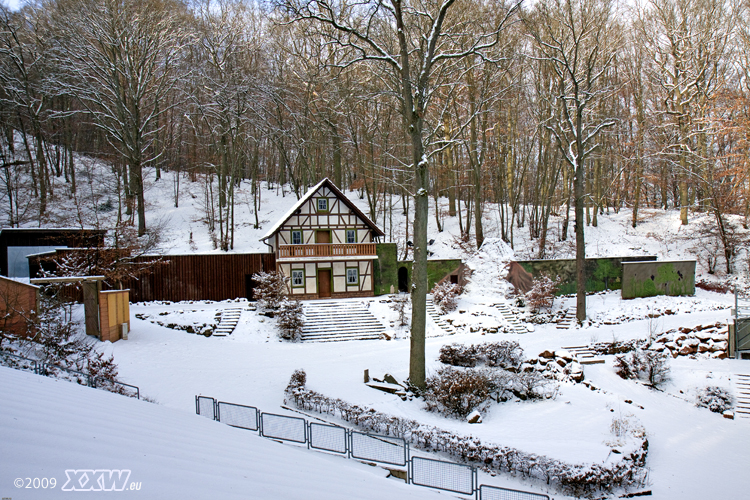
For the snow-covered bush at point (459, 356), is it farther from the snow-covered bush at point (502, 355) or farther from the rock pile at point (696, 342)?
the rock pile at point (696, 342)

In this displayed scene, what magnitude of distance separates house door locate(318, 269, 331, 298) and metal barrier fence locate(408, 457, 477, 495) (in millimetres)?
17948

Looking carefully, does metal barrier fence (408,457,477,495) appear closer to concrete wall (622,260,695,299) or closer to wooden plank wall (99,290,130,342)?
wooden plank wall (99,290,130,342)

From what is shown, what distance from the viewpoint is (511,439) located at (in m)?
10.2

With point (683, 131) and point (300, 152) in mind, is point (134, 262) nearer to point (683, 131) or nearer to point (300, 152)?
point (300, 152)

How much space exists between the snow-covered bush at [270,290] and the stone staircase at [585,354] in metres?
13.0

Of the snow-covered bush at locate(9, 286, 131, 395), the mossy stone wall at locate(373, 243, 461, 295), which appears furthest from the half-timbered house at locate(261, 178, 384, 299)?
the snow-covered bush at locate(9, 286, 131, 395)

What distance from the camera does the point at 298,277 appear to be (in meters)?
25.2

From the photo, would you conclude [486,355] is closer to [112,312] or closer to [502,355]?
[502,355]

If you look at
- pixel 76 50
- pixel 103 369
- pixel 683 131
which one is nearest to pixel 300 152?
pixel 76 50

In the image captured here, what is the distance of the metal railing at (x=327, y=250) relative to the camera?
24.4 m

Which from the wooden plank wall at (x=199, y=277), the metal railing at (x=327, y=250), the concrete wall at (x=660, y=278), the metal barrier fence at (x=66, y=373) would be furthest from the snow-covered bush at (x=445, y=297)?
the metal barrier fence at (x=66, y=373)

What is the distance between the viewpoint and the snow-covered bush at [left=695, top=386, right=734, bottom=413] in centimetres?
1295

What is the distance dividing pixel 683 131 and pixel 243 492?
3426cm

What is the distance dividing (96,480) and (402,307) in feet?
64.0
